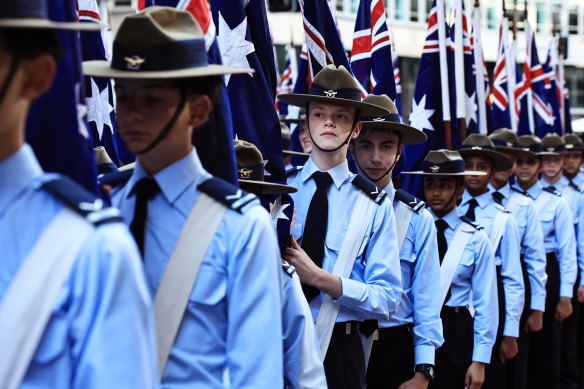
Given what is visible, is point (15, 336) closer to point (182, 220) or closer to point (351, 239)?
point (182, 220)

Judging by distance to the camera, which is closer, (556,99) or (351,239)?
(351,239)

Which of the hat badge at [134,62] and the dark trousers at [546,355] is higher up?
the hat badge at [134,62]

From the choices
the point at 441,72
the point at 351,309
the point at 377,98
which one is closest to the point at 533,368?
the point at 441,72

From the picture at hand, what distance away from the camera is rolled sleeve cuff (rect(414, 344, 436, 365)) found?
614 centimetres

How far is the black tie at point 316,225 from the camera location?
520 cm

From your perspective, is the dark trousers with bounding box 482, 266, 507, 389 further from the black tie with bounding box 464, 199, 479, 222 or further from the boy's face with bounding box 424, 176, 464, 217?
the boy's face with bounding box 424, 176, 464, 217

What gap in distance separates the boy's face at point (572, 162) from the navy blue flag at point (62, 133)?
589 inches

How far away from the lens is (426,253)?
627cm

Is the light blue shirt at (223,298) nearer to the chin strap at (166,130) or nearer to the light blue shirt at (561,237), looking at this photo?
the chin strap at (166,130)

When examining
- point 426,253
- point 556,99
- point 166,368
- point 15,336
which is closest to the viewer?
point 15,336

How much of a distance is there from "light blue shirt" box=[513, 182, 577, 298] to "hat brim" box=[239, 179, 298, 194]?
709 centimetres

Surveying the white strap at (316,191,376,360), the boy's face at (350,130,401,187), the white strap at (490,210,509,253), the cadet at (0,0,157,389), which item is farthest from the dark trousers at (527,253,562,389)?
the cadet at (0,0,157,389)

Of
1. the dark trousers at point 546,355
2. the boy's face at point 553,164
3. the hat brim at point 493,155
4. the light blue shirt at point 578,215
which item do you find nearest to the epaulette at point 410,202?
the hat brim at point 493,155

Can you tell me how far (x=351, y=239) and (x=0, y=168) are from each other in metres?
3.25
